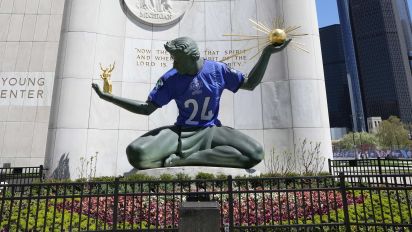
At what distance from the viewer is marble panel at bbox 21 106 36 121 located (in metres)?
13.9

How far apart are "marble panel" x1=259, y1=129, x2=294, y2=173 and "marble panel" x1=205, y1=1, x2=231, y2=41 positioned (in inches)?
184

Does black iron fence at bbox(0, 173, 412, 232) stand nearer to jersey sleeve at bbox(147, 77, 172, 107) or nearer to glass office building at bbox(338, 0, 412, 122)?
jersey sleeve at bbox(147, 77, 172, 107)

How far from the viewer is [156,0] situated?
12.7 metres

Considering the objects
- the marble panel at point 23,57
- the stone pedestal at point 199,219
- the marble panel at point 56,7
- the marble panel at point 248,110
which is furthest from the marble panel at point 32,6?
the stone pedestal at point 199,219

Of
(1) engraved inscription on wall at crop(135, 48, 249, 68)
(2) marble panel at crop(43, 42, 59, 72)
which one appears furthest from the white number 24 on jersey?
(2) marble panel at crop(43, 42, 59, 72)

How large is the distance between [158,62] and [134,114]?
7.85ft

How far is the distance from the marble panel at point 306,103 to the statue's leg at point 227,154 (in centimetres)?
390

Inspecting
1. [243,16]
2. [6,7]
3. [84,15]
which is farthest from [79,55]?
[6,7]

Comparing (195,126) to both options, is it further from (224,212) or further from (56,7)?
(56,7)

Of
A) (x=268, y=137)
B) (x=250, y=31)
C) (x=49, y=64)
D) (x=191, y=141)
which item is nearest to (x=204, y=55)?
(x=250, y=31)

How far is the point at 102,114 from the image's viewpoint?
36.2 feet

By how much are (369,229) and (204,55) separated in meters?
9.16

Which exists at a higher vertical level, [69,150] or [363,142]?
[363,142]

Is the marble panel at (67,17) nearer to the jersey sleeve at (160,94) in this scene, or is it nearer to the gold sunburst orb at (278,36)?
the jersey sleeve at (160,94)
